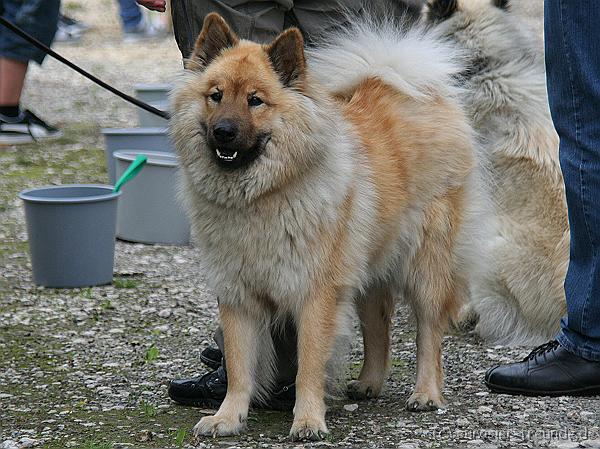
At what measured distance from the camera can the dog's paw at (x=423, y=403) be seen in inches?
124

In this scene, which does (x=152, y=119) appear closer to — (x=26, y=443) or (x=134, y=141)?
(x=134, y=141)

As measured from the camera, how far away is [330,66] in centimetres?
327

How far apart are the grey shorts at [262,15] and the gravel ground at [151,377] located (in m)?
0.18

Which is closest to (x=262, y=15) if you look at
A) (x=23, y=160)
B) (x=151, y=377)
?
(x=151, y=377)

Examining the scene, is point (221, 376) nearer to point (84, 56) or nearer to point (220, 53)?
point (220, 53)

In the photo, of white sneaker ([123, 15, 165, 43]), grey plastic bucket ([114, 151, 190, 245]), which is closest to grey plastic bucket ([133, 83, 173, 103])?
grey plastic bucket ([114, 151, 190, 245])

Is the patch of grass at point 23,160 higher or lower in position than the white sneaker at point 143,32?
lower

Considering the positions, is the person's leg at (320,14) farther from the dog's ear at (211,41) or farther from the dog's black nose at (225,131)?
the dog's black nose at (225,131)

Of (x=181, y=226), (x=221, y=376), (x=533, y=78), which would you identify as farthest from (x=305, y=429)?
(x=181, y=226)

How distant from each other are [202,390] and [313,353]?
0.50 m

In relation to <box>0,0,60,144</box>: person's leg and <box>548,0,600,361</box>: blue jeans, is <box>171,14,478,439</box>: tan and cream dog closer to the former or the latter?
<box>548,0,600,361</box>: blue jeans

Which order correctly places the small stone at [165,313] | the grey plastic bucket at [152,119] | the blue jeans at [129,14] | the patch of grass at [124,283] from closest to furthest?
1. the small stone at [165,313]
2. the patch of grass at [124,283]
3. the grey plastic bucket at [152,119]
4. the blue jeans at [129,14]

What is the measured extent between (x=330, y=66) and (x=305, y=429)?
122 centimetres

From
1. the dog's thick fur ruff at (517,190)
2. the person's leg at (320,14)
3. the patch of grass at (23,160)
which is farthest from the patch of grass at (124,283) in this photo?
the patch of grass at (23,160)
